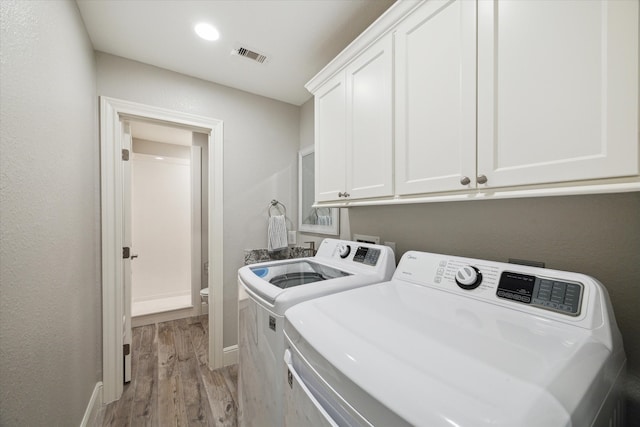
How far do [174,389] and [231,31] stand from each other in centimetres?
262

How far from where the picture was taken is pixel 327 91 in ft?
5.36

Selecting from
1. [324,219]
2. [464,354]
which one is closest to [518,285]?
[464,354]

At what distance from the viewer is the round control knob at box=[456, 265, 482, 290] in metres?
0.90

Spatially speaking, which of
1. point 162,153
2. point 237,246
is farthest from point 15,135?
point 162,153

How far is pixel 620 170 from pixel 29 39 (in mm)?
1909

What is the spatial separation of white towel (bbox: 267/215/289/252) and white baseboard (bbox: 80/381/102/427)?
5.03ft

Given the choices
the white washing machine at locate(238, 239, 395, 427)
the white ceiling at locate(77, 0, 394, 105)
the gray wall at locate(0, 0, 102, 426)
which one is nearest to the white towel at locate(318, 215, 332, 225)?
the white washing machine at locate(238, 239, 395, 427)

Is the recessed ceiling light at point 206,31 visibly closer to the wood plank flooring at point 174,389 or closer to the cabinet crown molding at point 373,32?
the cabinet crown molding at point 373,32

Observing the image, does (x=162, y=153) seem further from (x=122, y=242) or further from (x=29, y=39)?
(x=29, y=39)

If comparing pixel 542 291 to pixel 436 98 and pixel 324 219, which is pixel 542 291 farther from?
pixel 324 219

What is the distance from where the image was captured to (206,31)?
160 centimetres

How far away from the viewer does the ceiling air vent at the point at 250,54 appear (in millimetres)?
1768

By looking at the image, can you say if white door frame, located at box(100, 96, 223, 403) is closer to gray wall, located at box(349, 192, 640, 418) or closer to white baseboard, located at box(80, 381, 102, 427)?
white baseboard, located at box(80, 381, 102, 427)

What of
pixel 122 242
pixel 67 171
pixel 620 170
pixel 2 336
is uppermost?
pixel 67 171
